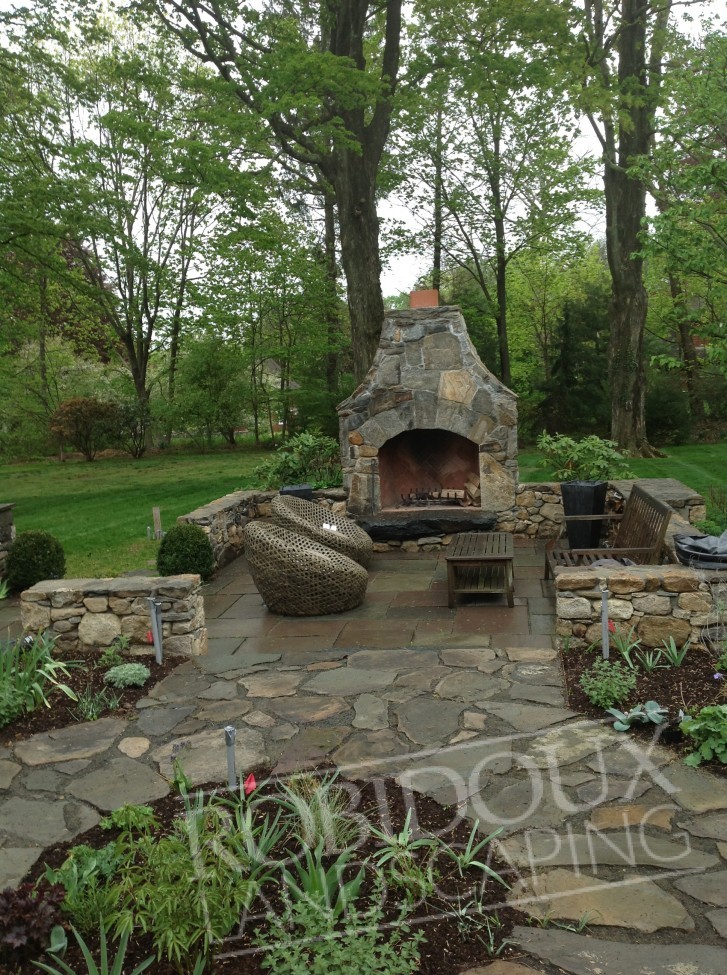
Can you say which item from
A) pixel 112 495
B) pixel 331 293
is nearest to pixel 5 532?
pixel 112 495

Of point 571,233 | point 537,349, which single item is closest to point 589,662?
point 571,233

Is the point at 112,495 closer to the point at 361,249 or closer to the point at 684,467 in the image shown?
the point at 361,249

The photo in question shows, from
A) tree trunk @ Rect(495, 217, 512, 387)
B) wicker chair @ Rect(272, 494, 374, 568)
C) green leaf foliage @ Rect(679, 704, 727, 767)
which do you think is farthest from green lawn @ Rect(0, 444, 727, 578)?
green leaf foliage @ Rect(679, 704, 727, 767)

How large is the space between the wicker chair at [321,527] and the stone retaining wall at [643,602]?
9.42ft

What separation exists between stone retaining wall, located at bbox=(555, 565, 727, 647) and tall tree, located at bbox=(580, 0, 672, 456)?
11.6m

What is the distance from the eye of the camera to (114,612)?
613 cm

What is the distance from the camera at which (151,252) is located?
81.0 feet

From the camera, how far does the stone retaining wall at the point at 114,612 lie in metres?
6.09

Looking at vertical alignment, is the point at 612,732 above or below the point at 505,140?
below

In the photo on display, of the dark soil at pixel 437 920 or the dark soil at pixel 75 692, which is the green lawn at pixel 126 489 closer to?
the dark soil at pixel 75 692

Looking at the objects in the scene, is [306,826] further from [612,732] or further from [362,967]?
[612,732]

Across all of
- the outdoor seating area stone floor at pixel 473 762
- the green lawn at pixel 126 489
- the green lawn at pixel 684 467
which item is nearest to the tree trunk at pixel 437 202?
the green lawn at pixel 126 489

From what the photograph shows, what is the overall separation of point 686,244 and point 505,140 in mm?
15246

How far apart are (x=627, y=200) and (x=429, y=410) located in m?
9.14
